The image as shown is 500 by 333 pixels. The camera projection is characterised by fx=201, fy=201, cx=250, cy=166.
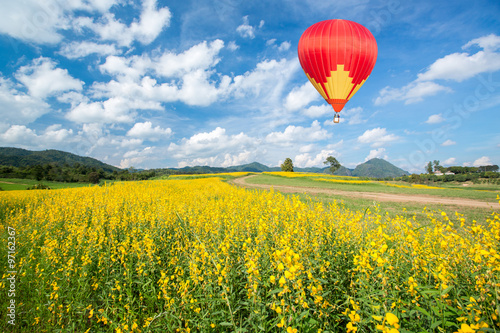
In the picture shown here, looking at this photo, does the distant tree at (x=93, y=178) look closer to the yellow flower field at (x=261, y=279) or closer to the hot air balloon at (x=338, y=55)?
the yellow flower field at (x=261, y=279)

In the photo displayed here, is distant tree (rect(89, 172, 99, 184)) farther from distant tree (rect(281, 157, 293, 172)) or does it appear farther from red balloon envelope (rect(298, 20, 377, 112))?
distant tree (rect(281, 157, 293, 172))

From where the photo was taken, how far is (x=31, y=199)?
35.3 ft

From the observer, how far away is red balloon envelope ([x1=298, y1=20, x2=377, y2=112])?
43.8 feet

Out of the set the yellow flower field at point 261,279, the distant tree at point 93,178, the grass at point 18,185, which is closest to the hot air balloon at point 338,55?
the yellow flower field at point 261,279

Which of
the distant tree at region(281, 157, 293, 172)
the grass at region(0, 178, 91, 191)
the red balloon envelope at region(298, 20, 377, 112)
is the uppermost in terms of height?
the red balloon envelope at region(298, 20, 377, 112)

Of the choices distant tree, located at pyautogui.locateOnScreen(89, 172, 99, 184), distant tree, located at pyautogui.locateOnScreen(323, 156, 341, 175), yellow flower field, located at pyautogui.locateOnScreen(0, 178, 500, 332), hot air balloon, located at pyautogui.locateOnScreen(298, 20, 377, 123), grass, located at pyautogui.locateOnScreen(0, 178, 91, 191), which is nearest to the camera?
yellow flower field, located at pyautogui.locateOnScreen(0, 178, 500, 332)

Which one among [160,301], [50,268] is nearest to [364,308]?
[160,301]

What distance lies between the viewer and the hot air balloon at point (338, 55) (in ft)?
43.8

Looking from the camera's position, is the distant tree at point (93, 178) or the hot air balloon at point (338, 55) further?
the distant tree at point (93, 178)

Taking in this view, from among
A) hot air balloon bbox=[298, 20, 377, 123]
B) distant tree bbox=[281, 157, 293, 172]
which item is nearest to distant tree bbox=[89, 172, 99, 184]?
hot air balloon bbox=[298, 20, 377, 123]

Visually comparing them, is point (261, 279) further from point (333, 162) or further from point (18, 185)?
point (333, 162)

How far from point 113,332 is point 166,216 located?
2.98 metres

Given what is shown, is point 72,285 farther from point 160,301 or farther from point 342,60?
point 342,60

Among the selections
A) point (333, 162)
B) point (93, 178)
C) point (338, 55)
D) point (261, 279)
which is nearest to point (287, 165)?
point (333, 162)
